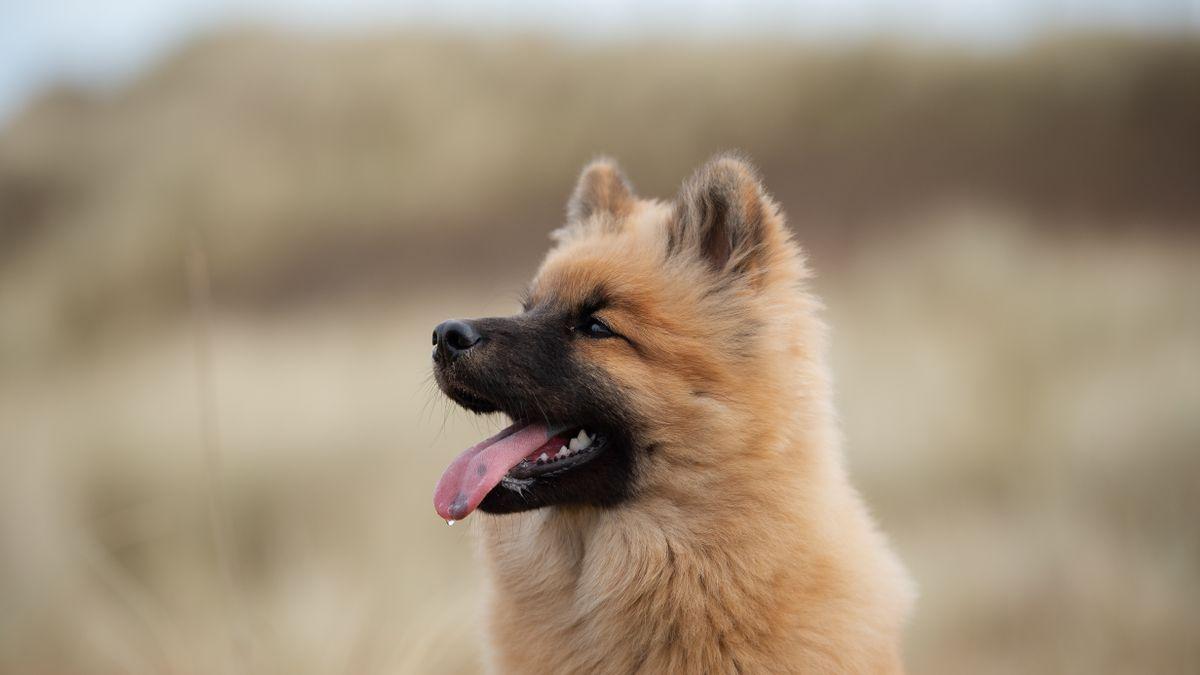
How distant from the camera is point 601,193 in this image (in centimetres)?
372

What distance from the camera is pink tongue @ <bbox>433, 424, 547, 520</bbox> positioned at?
269 centimetres

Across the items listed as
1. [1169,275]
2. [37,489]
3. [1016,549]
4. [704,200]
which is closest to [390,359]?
[37,489]

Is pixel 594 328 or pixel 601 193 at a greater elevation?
pixel 601 193

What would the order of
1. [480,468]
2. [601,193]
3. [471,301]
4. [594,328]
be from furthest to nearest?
[471,301] → [601,193] → [594,328] → [480,468]

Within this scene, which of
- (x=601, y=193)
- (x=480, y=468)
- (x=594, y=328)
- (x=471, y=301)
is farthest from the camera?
(x=471, y=301)

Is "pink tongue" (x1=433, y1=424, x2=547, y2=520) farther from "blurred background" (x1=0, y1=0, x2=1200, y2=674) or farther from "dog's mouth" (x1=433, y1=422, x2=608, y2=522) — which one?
"blurred background" (x1=0, y1=0, x2=1200, y2=674)

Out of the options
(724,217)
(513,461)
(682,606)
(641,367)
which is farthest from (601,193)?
(682,606)

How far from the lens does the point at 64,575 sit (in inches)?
253

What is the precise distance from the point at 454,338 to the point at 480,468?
41 centimetres

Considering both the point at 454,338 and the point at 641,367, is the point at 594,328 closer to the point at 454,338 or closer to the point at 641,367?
the point at 641,367

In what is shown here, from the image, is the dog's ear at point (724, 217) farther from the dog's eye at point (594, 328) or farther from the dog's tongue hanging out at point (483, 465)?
the dog's tongue hanging out at point (483, 465)

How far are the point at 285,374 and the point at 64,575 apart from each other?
2.80 meters

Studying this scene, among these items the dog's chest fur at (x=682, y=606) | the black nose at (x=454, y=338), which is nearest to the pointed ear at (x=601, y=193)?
the black nose at (x=454, y=338)

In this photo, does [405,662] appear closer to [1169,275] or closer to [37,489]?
[37,489]
